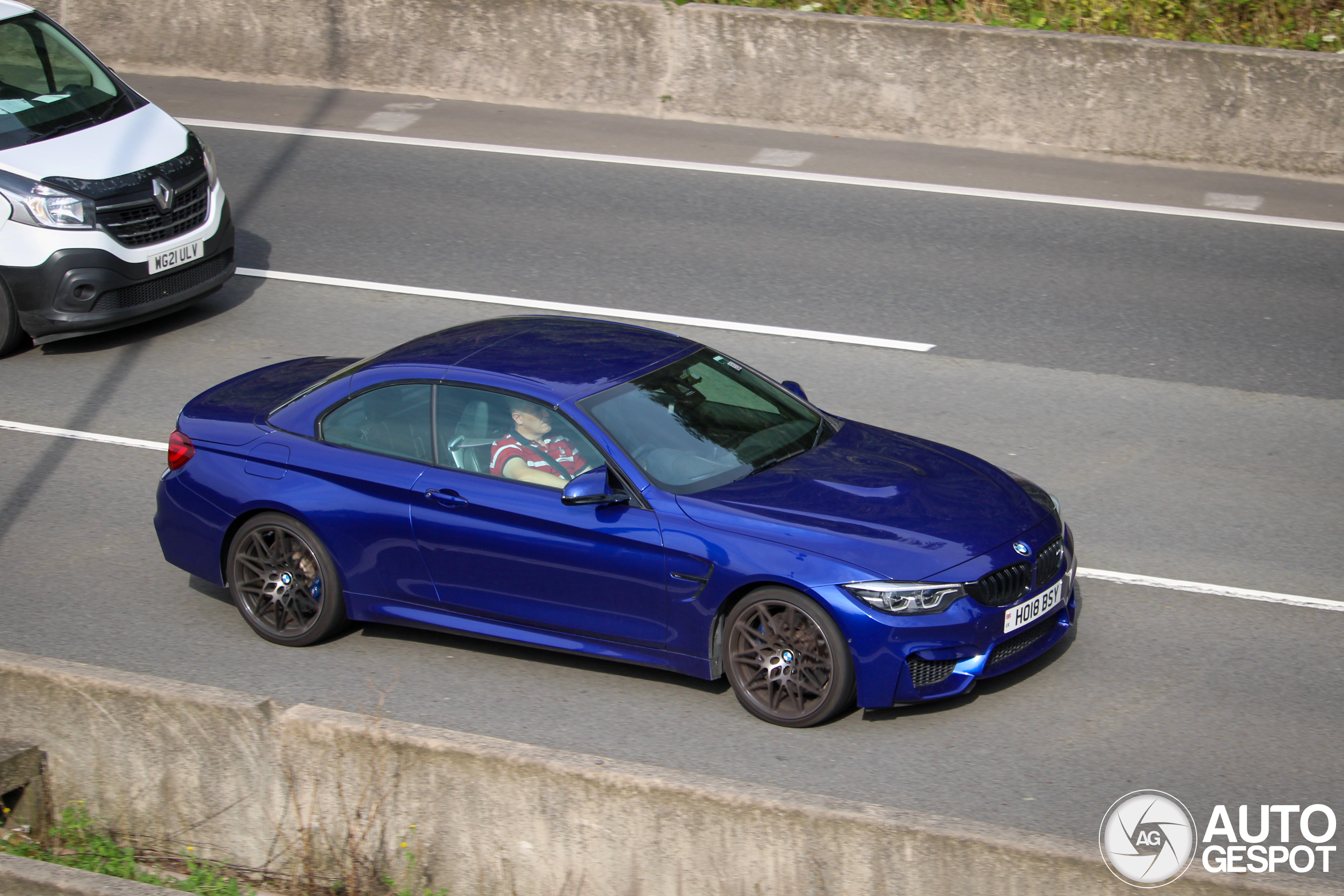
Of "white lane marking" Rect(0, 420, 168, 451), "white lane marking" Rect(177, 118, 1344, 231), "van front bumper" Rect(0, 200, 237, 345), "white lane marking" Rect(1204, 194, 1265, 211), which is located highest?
"white lane marking" Rect(1204, 194, 1265, 211)

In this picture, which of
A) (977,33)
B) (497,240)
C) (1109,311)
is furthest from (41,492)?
(977,33)

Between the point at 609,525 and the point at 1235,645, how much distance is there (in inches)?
121

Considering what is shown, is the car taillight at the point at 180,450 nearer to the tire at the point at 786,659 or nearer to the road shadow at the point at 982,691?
the tire at the point at 786,659

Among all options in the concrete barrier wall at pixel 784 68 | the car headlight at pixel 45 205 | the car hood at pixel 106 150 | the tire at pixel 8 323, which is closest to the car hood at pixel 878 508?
the car headlight at pixel 45 205

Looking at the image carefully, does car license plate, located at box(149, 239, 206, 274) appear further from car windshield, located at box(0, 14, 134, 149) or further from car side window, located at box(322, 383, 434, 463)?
car side window, located at box(322, 383, 434, 463)

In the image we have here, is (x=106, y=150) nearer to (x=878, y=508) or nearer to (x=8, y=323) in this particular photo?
(x=8, y=323)

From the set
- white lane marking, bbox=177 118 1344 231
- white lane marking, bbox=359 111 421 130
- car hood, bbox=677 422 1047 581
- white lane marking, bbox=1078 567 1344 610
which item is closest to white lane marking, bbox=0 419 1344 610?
white lane marking, bbox=1078 567 1344 610

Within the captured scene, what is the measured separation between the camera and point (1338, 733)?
19.7 ft

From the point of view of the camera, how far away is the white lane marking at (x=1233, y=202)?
42.9 ft

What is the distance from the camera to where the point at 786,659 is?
602 cm

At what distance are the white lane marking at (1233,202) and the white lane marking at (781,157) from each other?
3869 mm

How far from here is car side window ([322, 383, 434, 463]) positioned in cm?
675

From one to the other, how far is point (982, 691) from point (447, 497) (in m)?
2.58

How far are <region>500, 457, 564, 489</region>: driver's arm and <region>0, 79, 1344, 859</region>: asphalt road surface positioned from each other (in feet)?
3.08
